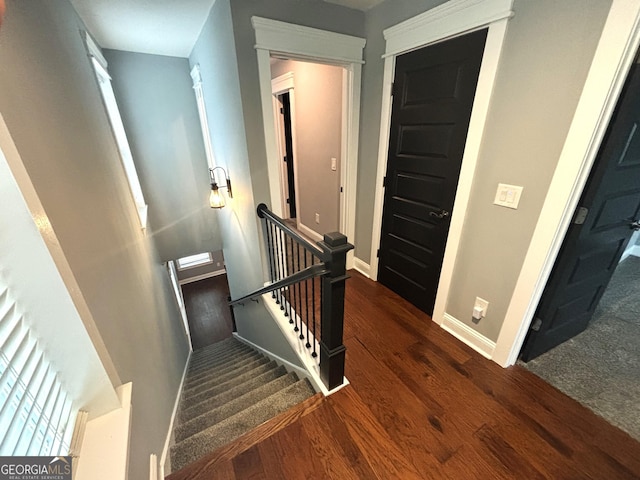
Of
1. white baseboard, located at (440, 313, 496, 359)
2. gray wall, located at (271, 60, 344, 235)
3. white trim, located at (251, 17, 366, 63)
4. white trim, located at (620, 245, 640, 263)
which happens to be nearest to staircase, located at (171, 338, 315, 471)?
white baseboard, located at (440, 313, 496, 359)

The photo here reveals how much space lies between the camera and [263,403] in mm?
1615

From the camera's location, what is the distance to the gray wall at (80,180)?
0.82 meters

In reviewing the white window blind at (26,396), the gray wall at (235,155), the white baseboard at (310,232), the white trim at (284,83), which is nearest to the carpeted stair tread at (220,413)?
the gray wall at (235,155)

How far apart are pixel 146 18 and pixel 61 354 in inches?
100

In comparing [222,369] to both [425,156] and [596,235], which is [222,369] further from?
[596,235]

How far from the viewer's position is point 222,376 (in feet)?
8.29

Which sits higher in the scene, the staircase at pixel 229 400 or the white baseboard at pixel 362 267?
the white baseboard at pixel 362 267

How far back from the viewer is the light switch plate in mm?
1485

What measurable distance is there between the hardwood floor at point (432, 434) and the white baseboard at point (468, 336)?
0.08 m

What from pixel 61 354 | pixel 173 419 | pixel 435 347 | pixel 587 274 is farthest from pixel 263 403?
pixel 587 274

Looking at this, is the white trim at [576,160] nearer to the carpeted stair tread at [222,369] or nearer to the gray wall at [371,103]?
the gray wall at [371,103]

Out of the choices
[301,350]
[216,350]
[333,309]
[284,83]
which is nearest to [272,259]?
[301,350]

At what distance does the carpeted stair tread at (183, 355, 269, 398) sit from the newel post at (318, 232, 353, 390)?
134cm

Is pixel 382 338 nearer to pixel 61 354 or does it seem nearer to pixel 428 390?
pixel 428 390
